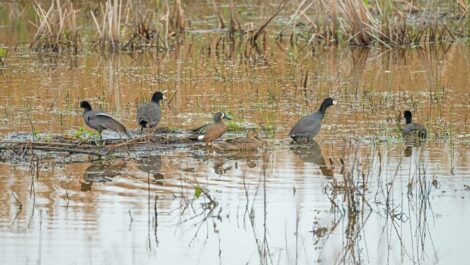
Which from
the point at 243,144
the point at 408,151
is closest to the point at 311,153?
the point at 243,144

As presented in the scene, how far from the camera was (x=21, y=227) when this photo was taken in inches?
329

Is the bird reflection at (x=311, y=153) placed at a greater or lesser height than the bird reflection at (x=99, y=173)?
greater

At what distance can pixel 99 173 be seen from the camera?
33.4ft

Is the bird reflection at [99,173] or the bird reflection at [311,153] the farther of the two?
the bird reflection at [311,153]

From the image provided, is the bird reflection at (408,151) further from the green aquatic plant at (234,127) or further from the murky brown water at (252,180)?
the green aquatic plant at (234,127)

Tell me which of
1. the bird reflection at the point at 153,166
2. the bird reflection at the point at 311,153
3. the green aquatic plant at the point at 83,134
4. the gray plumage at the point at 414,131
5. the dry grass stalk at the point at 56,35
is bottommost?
the bird reflection at the point at 153,166

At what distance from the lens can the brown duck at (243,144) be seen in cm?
1110

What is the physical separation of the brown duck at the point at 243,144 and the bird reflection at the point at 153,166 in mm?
751

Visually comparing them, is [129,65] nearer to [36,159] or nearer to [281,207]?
[36,159]

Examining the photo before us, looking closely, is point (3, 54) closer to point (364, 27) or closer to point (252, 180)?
point (364, 27)

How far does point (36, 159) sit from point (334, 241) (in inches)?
139

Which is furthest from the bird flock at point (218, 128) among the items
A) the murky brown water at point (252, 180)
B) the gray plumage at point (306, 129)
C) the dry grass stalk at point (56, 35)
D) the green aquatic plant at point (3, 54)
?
the dry grass stalk at point (56, 35)

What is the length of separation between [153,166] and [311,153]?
1.72 m

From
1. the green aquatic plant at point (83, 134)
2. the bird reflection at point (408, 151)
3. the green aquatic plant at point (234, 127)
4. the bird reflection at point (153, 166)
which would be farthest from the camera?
the green aquatic plant at point (234, 127)
